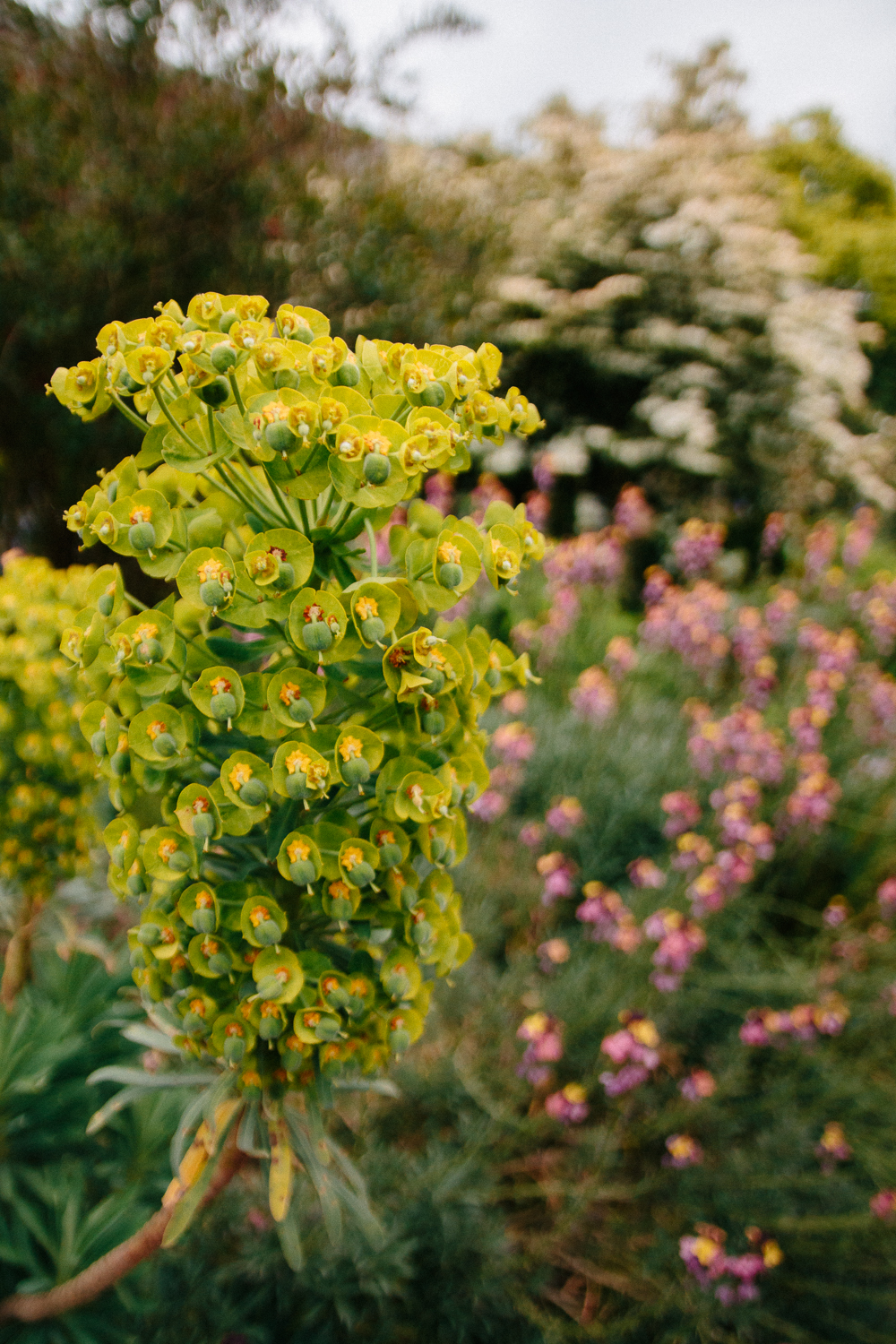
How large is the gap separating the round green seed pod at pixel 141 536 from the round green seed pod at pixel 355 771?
304 mm

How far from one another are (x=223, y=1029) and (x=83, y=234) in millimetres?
4277

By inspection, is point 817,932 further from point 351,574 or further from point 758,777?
point 351,574

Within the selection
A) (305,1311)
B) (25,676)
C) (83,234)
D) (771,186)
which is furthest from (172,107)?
(771,186)

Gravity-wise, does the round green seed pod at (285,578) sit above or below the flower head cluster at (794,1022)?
above

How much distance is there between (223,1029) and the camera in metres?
0.89

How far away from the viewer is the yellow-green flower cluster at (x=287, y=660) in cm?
76

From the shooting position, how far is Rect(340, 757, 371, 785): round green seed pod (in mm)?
769

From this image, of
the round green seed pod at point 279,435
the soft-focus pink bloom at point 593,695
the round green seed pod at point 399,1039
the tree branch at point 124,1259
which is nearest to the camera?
the round green seed pod at point 279,435

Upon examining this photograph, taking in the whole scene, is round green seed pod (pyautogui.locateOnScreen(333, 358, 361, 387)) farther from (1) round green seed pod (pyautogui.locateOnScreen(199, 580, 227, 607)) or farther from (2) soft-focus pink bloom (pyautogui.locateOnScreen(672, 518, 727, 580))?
(2) soft-focus pink bloom (pyautogui.locateOnScreen(672, 518, 727, 580))

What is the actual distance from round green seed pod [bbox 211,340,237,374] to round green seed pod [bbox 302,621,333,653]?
0.26m

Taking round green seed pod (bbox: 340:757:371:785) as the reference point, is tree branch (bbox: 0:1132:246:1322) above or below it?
below

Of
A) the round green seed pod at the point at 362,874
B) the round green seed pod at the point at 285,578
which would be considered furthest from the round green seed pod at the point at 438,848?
the round green seed pod at the point at 285,578

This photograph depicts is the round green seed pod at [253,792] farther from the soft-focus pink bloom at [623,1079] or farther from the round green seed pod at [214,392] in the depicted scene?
the soft-focus pink bloom at [623,1079]

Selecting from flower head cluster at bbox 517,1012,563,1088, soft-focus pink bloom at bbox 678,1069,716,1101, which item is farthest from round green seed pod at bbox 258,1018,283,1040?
soft-focus pink bloom at bbox 678,1069,716,1101
